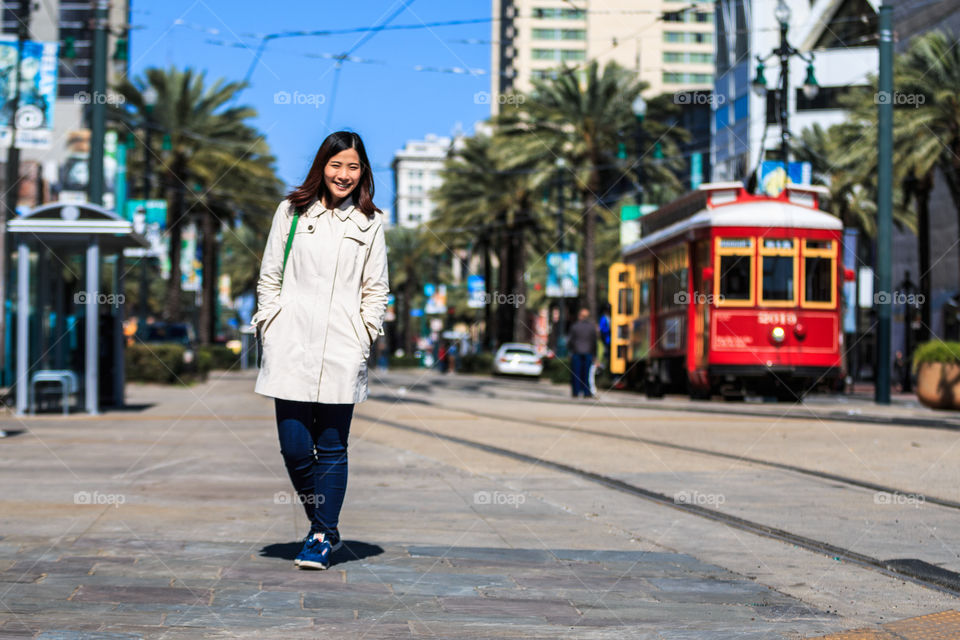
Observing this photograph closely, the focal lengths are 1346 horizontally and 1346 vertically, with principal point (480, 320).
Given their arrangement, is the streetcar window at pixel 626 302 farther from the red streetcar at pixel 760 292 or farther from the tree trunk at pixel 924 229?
the tree trunk at pixel 924 229

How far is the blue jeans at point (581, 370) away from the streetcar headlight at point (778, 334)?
17.3ft

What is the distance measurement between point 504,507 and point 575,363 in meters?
18.8

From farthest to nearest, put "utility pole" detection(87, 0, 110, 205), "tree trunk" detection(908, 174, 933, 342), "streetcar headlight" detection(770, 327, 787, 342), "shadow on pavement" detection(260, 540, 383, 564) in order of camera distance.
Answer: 1. "tree trunk" detection(908, 174, 933, 342)
2. "streetcar headlight" detection(770, 327, 787, 342)
3. "utility pole" detection(87, 0, 110, 205)
4. "shadow on pavement" detection(260, 540, 383, 564)

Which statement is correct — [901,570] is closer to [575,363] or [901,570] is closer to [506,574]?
[506,574]

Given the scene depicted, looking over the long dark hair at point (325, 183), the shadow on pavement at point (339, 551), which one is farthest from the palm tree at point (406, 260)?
the long dark hair at point (325, 183)

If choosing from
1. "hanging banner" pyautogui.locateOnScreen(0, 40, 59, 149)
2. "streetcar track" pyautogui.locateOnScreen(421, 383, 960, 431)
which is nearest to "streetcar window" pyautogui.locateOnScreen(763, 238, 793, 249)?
"streetcar track" pyautogui.locateOnScreen(421, 383, 960, 431)

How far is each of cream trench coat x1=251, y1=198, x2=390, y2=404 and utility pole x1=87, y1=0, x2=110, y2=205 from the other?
16939mm

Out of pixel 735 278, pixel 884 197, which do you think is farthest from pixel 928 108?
pixel 735 278

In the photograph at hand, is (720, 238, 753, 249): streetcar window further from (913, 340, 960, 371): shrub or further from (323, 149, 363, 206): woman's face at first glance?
(323, 149, 363, 206): woman's face

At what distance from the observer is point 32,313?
2709 centimetres

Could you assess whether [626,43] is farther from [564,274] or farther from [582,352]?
[582,352]

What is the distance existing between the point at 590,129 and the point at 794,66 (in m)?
32.9

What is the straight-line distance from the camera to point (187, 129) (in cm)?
4019

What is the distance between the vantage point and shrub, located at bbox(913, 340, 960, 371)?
21.7 metres
